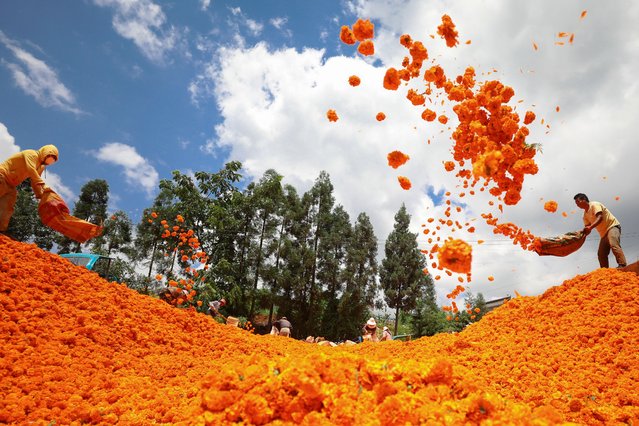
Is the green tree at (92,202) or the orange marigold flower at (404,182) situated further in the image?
the green tree at (92,202)

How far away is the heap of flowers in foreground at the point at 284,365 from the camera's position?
268 centimetres

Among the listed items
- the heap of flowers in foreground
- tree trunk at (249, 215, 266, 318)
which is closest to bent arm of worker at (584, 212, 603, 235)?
the heap of flowers in foreground

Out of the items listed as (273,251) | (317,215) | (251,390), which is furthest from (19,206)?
(251,390)

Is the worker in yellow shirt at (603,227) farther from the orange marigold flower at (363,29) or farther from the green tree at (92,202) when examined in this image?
the green tree at (92,202)

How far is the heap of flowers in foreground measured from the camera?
2.68m

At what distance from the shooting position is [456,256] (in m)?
4.76

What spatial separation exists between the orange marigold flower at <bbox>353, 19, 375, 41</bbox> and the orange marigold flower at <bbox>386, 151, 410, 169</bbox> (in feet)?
6.72

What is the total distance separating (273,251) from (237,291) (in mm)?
4606

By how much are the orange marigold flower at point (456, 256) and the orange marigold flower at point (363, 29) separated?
150 inches

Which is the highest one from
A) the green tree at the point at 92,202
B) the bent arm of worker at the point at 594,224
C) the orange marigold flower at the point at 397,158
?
the green tree at the point at 92,202

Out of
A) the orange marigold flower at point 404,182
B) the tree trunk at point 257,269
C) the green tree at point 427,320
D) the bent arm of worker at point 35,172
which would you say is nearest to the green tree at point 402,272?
the green tree at point 427,320

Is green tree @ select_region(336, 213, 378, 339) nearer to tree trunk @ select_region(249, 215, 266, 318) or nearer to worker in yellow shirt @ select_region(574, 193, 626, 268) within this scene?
tree trunk @ select_region(249, 215, 266, 318)

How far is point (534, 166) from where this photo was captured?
620cm

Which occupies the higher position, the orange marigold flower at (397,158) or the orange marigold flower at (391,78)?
the orange marigold flower at (391,78)
